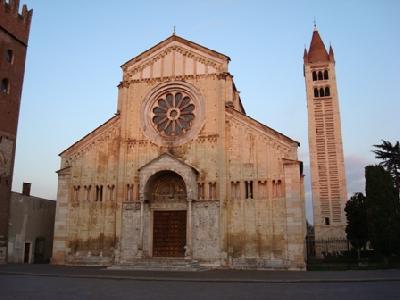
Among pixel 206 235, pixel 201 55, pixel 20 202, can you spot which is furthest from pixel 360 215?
pixel 20 202

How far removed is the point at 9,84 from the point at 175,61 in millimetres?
13068

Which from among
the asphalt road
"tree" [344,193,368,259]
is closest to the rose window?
the asphalt road

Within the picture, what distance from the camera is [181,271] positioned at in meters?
21.8

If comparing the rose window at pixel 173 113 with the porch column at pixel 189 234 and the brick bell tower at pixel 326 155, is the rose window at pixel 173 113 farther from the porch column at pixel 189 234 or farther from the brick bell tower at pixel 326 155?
the brick bell tower at pixel 326 155

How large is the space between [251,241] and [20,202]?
18.5 metres

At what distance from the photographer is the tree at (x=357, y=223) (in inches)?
1437

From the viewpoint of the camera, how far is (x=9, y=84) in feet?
99.5

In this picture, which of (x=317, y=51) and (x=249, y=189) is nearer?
(x=249, y=189)

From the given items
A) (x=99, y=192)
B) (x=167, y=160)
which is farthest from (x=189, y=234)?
(x=99, y=192)

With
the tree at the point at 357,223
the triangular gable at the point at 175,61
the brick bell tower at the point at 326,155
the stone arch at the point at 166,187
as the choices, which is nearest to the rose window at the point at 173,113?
the triangular gable at the point at 175,61

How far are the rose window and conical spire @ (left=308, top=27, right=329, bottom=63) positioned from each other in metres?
37.9

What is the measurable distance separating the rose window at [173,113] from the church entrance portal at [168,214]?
134 inches

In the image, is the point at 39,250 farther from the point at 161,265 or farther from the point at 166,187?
the point at 161,265

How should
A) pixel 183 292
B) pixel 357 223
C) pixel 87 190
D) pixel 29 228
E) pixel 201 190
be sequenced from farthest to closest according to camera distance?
pixel 357 223
pixel 29 228
pixel 87 190
pixel 201 190
pixel 183 292
